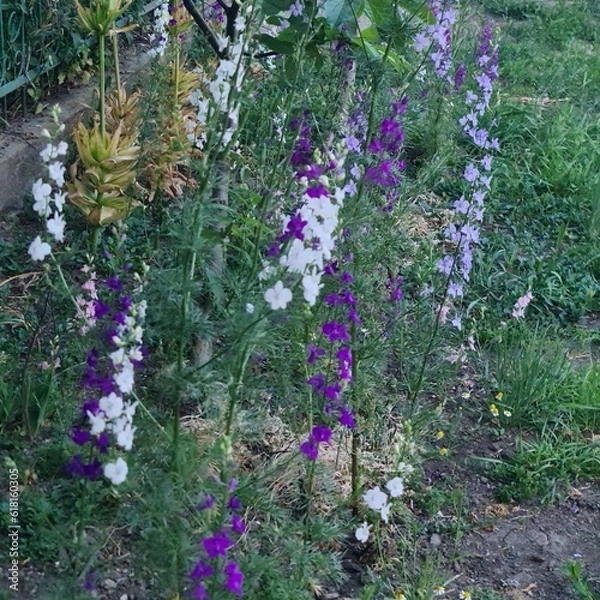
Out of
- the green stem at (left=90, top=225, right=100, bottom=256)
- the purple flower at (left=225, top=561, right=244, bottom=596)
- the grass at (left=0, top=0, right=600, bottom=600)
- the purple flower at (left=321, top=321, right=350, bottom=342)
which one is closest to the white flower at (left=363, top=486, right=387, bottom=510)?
the grass at (left=0, top=0, right=600, bottom=600)

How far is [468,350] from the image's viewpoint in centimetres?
360

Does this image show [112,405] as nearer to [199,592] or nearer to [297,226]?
[199,592]

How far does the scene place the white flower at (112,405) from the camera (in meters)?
1.69

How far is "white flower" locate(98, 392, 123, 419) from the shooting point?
5.56 feet

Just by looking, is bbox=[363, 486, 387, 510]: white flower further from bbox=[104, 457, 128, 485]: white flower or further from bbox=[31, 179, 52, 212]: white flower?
bbox=[31, 179, 52, 212]: white flower

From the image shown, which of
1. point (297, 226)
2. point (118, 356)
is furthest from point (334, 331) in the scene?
point (118, 356)

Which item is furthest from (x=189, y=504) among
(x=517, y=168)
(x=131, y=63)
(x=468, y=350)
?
(x=517, y=168)

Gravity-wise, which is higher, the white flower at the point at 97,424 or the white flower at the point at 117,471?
the white flower at the point at 97,424

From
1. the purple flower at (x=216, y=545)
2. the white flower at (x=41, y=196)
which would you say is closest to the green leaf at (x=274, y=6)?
the white flower at (x=41, y=196)

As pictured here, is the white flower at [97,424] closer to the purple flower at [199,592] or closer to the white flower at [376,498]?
the purple flower at [199,592]

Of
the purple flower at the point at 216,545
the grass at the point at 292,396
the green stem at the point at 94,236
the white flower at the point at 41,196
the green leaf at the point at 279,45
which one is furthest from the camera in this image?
the green stem at the point at 94,236

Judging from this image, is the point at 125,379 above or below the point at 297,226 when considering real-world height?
below

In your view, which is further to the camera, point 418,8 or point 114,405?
point 418,8

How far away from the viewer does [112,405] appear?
1696mm
